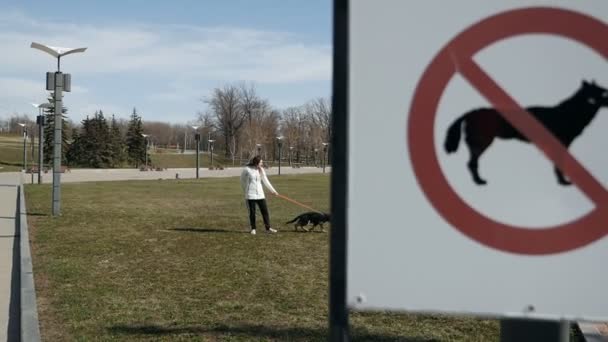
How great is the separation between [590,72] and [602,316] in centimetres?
56

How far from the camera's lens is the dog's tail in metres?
1.36

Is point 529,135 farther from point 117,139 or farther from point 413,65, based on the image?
point 117,139

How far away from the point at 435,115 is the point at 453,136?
0.21 feet

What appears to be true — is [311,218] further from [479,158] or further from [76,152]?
[76,152]

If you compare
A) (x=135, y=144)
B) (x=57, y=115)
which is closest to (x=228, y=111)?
(x=135, y=144)

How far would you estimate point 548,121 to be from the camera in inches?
52.5

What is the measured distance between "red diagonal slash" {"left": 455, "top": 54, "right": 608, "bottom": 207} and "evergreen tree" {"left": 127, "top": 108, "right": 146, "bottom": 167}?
70.2 meters

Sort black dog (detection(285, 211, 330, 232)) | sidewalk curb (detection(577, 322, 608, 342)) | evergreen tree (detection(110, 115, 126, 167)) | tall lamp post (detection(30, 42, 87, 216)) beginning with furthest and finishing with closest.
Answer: evergreen tree (detection(110, 115, 126, 167)), tall lamp post (detection(30, 42, 87, 216)), black dog (detection(285, 211, 330, 232)), sidewalk curb (detection(577, 322, 608, 342))

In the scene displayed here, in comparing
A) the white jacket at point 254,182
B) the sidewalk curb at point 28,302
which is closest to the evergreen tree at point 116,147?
the white jacket at point 254,182

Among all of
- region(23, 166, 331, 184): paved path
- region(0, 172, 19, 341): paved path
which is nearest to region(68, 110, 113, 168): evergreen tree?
region(23, 166, 331, 184): paved path

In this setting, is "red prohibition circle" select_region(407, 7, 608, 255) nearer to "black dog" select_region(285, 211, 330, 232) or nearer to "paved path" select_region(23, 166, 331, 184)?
"black dog" select_region(285, 211, 330, 232)

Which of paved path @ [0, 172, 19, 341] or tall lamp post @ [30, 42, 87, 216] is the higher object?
tall lamp post @ [30, 42, 87, 216]

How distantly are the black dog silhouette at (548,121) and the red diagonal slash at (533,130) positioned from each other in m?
0.01

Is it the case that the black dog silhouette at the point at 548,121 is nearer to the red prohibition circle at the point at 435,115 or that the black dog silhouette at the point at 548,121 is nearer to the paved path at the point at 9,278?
the red prohibition circle at the point at 435,115
